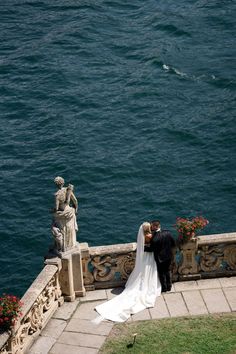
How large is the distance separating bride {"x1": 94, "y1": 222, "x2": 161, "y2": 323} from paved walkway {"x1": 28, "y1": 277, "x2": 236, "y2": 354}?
0.68 feet

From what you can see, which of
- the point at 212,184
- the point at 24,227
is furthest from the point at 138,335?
the point at 212,184

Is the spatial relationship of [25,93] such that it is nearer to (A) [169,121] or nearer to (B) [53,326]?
(A) [169,121]

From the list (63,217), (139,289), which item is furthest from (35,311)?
(139,289)

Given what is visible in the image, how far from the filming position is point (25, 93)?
4900cm

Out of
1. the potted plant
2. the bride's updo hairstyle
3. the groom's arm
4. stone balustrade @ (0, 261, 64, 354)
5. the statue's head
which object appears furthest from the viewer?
the groom's arm

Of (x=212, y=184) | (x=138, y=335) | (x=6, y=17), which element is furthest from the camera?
(x=6, y=17)

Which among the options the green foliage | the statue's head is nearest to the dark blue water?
the statue's head

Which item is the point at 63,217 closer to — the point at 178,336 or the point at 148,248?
the point at 148,248

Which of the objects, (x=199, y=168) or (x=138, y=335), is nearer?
(x=138, y=335)

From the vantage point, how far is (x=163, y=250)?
2130 cm

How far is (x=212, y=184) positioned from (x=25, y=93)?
589 inches

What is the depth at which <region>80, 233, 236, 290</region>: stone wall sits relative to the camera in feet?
71.1

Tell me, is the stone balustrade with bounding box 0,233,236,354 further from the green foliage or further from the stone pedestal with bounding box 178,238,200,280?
the green foliage

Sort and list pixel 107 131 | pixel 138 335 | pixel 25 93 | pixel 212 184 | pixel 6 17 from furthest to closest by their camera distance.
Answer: pixel 6 17
pixel 25 93
pixel 107 131
pixel 212 184
pixel 138 335
